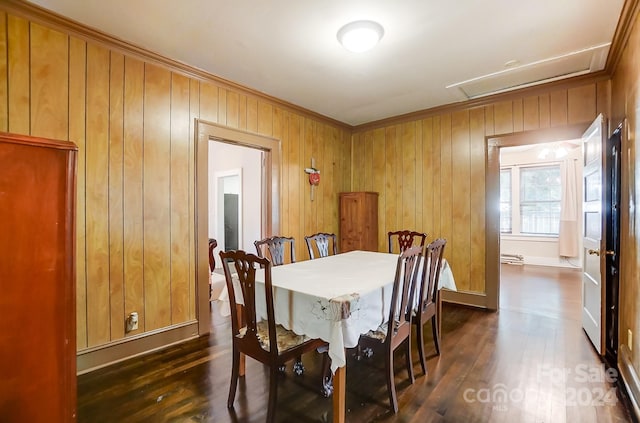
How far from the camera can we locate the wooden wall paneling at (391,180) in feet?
14.8

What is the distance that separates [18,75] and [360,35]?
2.37m

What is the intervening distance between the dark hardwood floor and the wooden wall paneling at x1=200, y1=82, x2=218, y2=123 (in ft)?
7.26

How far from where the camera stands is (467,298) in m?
3.89

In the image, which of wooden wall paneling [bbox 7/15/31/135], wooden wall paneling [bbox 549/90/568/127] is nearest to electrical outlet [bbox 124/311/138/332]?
wooden wall paneling [bbox 7/15/31/135]

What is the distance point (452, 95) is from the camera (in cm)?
360

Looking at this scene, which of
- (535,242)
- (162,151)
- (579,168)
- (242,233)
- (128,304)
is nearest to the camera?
(128,304)

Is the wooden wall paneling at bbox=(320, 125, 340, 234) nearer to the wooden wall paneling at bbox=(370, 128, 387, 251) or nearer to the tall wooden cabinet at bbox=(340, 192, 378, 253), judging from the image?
the tall wooden cabinet at bbox=(340, 192, 378, 253)

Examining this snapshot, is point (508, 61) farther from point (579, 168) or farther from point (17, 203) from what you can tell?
point (579, 168)

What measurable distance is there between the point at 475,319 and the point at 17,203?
3.91m

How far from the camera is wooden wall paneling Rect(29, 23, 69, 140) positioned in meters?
2.09

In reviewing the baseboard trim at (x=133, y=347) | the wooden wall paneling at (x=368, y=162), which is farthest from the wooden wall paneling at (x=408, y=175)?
the baseboard trim at (x=133, y=347)

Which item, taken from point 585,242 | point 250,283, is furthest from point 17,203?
point 585,242

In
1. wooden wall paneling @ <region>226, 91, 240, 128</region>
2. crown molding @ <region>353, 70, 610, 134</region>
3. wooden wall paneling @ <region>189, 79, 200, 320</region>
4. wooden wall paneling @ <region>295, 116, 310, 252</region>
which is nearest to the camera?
wooden wall paneling @ <region>189, 79, 200, 320</region>

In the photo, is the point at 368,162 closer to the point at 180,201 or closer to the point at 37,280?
the point at 180,201
